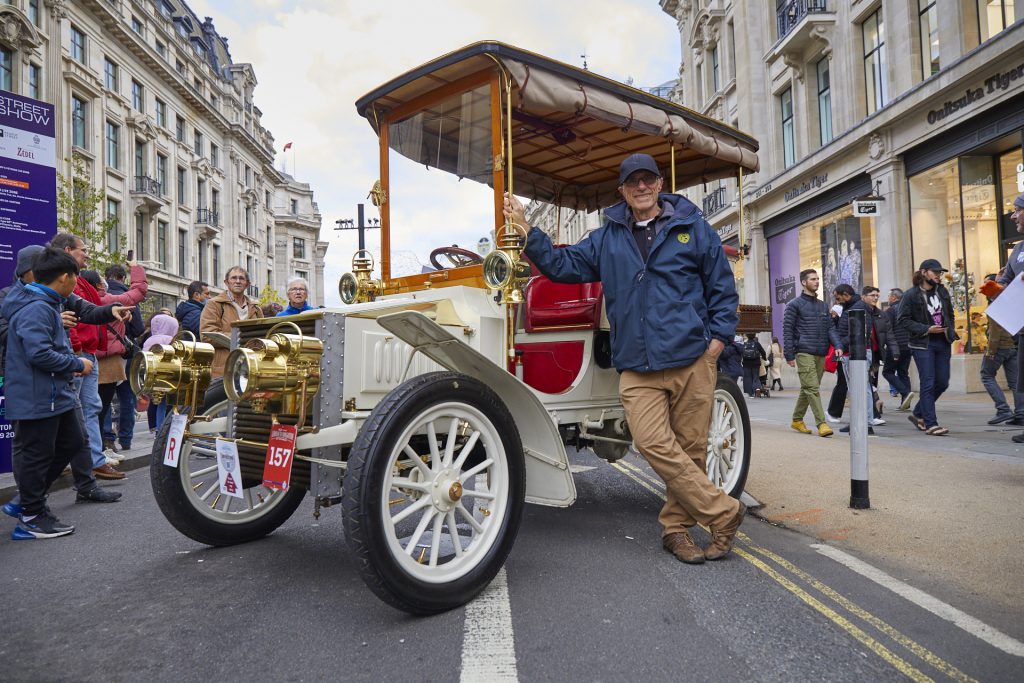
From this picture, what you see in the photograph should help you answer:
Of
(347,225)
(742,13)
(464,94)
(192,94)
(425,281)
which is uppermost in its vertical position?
(192,94)

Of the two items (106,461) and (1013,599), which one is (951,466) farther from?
(106,461)

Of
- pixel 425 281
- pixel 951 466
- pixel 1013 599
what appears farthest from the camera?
pixel 951 466

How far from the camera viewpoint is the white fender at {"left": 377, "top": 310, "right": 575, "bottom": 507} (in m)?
3.10

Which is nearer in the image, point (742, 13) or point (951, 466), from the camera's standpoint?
point (951, 466)

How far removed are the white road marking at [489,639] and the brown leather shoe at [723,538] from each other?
1096 millimetres

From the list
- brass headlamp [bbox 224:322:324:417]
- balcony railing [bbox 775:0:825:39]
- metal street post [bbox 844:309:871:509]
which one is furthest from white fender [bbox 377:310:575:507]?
balcony railing [bbox 775:0:825:39]

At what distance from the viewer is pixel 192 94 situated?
40000 mm

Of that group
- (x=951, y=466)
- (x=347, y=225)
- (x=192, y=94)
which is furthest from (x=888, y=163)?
(x=192, y=94)

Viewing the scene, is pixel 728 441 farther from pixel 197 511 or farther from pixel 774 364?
pixel 774 364

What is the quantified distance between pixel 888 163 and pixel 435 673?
15827mm

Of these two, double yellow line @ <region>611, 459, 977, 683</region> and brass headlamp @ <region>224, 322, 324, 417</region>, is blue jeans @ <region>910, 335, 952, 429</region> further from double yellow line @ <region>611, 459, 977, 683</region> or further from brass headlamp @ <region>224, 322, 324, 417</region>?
brass headlamp @ <region>224, 322, 324, 417</region>

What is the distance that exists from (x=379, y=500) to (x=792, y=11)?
20.7m

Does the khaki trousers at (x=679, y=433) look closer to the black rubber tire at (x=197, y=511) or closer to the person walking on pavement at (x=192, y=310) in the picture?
the black rubber tire at (x=197, y=511)

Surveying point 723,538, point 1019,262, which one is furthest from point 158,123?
point 723,538
